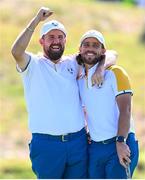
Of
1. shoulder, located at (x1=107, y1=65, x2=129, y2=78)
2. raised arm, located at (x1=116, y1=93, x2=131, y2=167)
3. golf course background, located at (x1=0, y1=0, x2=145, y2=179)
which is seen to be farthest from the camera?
golf course background, located at (x1=0, y1=0, x2=145, y2=179)

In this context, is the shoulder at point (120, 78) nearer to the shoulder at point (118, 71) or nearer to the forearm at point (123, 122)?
the shoulder at point (118, 71)

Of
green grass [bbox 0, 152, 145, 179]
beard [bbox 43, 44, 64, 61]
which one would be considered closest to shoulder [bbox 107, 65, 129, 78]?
beard [bbox 43, 44, 64, 61]

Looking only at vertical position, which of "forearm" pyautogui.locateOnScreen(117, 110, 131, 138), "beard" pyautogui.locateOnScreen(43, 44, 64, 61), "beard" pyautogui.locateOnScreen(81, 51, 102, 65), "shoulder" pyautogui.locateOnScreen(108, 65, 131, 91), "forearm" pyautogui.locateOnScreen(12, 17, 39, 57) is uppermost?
"forearm" pyautogui.locateOnScreen(12, 17, 39, 57)

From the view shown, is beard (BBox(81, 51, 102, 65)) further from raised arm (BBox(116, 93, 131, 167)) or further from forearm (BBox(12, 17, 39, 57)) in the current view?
forearm (BBox(12, 17, 39, 57))

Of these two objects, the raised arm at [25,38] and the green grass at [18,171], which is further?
the green grass at [18,171]

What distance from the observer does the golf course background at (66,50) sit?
62.6 feet

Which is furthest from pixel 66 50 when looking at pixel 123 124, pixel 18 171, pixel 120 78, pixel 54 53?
pixel 123 124

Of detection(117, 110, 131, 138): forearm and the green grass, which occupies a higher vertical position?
detection(117, 110, 131, 138): forearm

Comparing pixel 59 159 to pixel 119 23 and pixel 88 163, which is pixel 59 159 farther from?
pixel 119 23

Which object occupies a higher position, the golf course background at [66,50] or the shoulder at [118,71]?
the golf course background at [66,50]

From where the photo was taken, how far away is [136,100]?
957 inches

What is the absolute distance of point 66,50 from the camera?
86.4 feet

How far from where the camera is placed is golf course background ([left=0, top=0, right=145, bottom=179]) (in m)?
19.1

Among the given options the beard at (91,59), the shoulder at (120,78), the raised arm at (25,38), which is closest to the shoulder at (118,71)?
the shoulder at (120,78)
